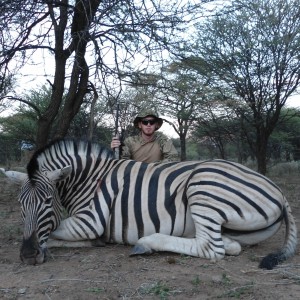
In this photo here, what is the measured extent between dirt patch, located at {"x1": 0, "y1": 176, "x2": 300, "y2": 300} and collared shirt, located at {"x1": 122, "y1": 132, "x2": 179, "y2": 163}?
4.76 feet

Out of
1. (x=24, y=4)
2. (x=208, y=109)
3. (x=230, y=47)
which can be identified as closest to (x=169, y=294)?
(x=24, y=4)

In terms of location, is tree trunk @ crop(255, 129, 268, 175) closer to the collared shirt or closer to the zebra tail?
the collared shirt

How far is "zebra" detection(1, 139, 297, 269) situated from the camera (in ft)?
10.9

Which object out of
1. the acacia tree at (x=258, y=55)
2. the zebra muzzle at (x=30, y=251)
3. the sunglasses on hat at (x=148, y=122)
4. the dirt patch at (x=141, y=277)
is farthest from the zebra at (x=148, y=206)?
the acacia tree at (x=258, y=55)

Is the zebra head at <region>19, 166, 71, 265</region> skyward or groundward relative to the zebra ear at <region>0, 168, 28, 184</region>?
groundward

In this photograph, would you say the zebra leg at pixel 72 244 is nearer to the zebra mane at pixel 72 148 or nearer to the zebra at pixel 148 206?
the zebra at pixel 148 206

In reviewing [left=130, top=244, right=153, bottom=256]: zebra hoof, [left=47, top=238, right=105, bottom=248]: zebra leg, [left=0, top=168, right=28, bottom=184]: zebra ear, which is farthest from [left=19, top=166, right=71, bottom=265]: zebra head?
[left=130, top=244, right=153, bottom=256]: zebra hoof

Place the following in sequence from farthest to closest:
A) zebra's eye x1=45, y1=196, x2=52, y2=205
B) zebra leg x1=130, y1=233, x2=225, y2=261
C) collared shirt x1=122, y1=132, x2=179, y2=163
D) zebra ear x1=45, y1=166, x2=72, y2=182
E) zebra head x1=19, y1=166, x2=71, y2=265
A: collared shirt x1=122, y1=132, x2=179, y2=163, zebra ear x1=45, y1=166, x2=72, y2=182, zebra's eye x1=45, y1=196, x2=52, y2=205, zebra leg x1=130, y1=233, x2=225, y2=261, zebra head x1=19, y1=166, x2=71, y2=265

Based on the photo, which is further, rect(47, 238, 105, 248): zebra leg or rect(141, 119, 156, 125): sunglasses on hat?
rect(141, 119, 156, 125): sunglasses on hat

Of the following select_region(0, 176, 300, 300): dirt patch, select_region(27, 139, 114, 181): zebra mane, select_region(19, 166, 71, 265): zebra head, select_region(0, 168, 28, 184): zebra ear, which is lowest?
select_region(0, 176, 300, 300): dirt patch

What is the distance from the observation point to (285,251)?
3.27 m

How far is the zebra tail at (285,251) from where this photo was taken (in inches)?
120

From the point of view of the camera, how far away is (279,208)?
11.4 feet

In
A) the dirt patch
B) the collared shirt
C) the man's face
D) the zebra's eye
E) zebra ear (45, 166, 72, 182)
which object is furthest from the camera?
the collared shirt
